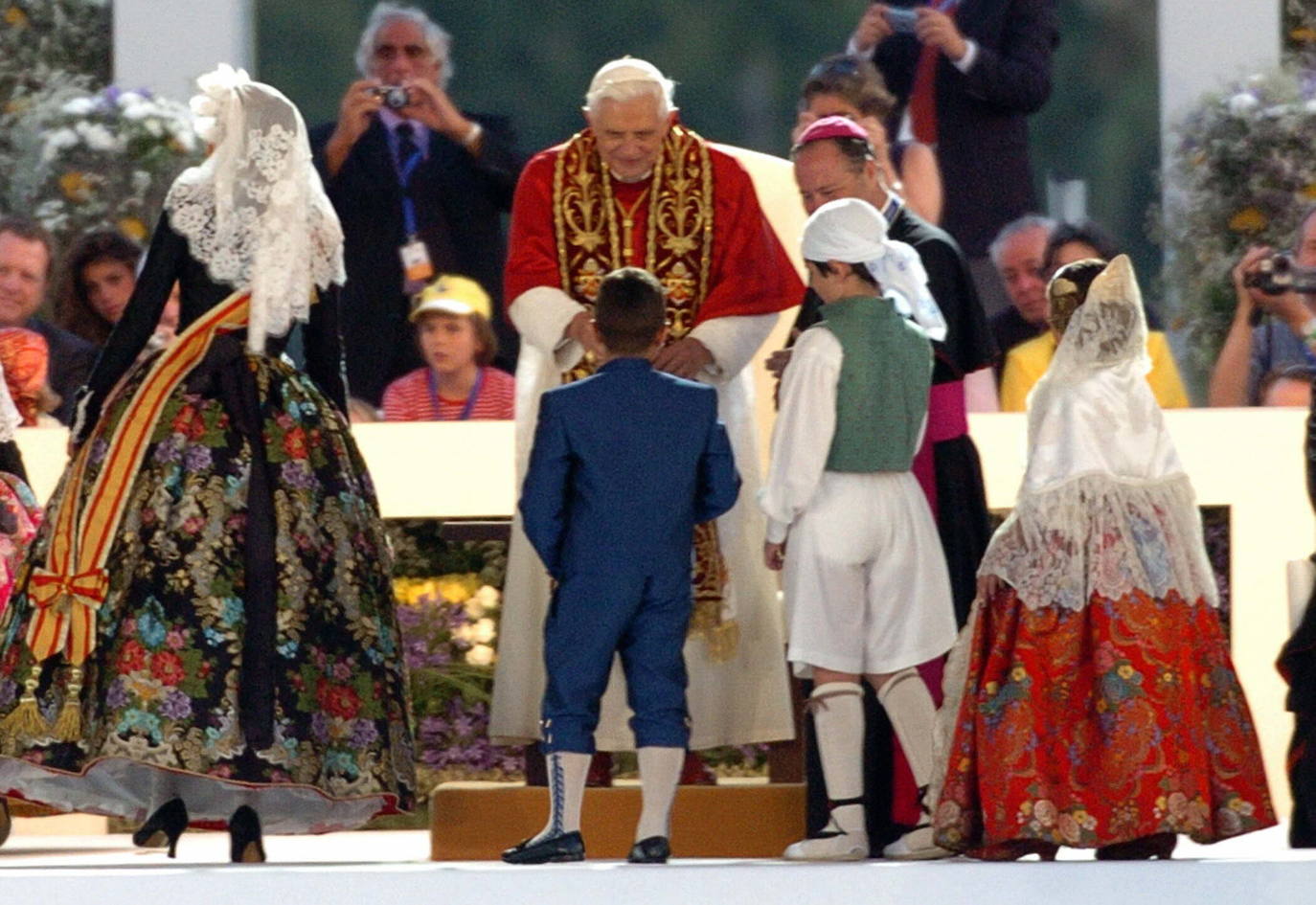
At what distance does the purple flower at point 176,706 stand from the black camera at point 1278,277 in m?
4.33

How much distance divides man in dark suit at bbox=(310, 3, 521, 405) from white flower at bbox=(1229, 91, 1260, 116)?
2352 millimetres

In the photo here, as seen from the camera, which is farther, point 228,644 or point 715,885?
point 228,644

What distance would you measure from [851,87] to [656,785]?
3.39 m

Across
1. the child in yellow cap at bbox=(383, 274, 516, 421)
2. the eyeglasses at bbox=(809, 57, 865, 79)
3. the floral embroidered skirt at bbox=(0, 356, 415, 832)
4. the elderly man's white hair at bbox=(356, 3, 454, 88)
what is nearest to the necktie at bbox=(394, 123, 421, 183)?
the elderly man's white hair at bbox=(356, 3, 454, 88)

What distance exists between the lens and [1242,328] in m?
9.59

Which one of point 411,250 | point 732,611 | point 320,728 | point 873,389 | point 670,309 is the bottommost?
point 320,728

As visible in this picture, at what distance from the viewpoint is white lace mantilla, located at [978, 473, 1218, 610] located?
616 centimetres

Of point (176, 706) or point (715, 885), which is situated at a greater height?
point (176, 706)

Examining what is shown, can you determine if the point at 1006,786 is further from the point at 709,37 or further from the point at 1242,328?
the point at 709,37

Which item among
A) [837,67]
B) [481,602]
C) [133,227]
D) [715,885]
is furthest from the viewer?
[133,227]

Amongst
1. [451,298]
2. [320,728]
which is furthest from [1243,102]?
[320,728]

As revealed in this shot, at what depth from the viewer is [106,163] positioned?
9.84 metres

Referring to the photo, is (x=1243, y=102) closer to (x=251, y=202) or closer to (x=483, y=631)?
(x=483, y=631)

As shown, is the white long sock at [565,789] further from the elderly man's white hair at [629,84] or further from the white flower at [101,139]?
the white flower at [101,139]
